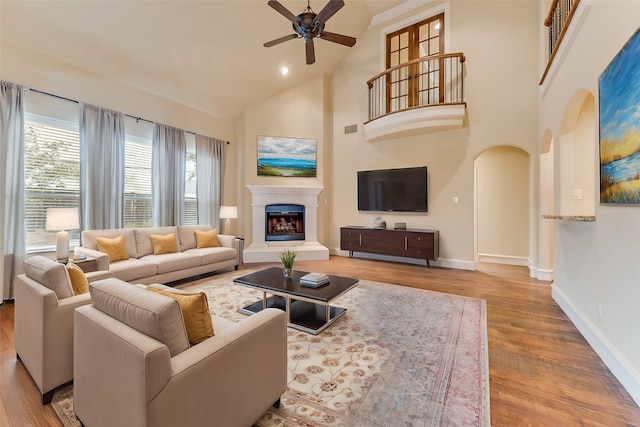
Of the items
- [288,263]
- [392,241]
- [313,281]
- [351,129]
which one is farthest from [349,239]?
[313,281]

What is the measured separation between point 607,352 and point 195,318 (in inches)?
118

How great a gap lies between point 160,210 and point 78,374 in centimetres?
391

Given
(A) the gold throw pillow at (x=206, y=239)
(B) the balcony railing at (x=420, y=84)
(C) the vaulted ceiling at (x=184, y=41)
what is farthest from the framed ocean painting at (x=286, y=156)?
(A) the gold throw pillow at (x=206, y=239)

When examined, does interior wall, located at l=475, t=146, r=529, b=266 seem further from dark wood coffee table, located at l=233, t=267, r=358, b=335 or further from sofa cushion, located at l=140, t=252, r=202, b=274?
sofa cushion, located at l=140, t=252, r=202, b=274

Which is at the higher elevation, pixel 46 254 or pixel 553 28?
pixel 553 28

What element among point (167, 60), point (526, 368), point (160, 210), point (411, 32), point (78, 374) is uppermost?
point (411, 32)

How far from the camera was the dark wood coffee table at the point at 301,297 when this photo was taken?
2.61 metres

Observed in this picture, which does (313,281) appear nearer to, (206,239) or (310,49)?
(206,239)

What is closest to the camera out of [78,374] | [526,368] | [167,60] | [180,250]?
[78,374]

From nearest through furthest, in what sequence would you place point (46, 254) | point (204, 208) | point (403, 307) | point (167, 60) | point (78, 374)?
point (78, 374) < point (403, 307) < point (46, 254) < point (167, 60) < point (204, 208)

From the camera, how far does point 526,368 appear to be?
208cm

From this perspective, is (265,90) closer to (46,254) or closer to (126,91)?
(126,91)

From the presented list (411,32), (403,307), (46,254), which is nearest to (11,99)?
(46,254)

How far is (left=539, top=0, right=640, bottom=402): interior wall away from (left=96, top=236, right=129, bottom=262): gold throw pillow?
203 inches
